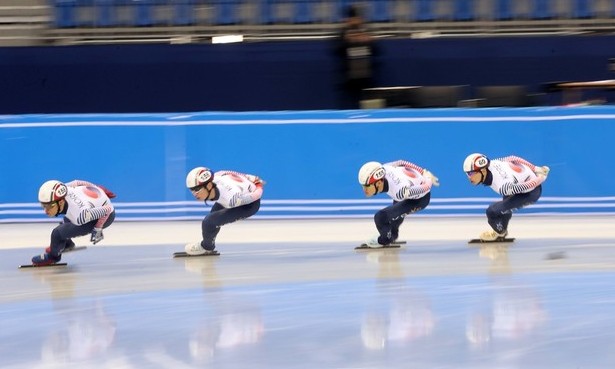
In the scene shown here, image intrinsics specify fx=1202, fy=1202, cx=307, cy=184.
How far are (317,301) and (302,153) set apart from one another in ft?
18.7

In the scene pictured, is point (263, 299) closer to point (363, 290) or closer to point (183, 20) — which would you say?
point (363, 290)

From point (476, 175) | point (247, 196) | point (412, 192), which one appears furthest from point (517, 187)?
point (247, 196)

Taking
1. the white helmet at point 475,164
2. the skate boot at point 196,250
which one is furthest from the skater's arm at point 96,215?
the white helmet at point 475,164

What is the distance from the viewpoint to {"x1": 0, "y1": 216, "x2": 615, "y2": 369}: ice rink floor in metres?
7.29

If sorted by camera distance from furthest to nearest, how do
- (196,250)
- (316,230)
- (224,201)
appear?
(316,230) → (196,250) → (224,201)

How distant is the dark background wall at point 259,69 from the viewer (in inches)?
648

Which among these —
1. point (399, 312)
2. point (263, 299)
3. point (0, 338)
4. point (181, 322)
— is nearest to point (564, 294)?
point (399, 312)

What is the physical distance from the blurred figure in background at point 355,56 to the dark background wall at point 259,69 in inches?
39.7

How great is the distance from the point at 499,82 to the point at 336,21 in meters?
2.61

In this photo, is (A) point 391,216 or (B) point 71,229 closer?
(B) point 71,229

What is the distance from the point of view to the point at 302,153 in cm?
1475

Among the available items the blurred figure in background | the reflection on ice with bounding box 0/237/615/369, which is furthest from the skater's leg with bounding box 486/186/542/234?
the blurred figure in background

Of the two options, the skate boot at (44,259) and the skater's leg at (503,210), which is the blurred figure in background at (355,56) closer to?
the skater's leg at (503,210)

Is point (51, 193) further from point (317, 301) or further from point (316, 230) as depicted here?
point (316, 230)
